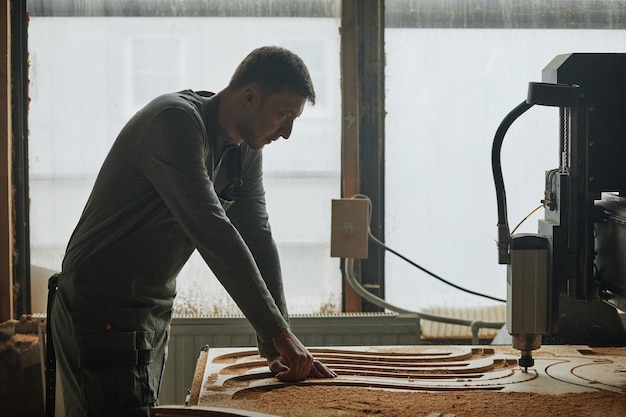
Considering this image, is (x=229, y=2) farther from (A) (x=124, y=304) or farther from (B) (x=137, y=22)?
(A) (x=124, y=304)

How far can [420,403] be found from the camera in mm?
1896

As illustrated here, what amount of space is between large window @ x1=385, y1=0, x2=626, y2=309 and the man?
1.35 meters

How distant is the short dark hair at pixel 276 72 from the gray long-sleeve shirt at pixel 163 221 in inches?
5.4

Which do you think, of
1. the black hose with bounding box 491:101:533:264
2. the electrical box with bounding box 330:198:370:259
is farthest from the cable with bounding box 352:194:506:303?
the black hose with bounding box 491:101:533:264

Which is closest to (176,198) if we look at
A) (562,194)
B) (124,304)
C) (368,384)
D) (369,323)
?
(124,304)

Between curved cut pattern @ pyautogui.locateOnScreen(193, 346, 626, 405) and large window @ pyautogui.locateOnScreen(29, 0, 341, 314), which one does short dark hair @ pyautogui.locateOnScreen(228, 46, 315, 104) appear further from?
large window @ pyautogui.locateOnScreen(29, 0, 341, 314)

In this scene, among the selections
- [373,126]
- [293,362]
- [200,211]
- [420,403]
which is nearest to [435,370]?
[420,403]

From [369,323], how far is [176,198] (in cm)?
156

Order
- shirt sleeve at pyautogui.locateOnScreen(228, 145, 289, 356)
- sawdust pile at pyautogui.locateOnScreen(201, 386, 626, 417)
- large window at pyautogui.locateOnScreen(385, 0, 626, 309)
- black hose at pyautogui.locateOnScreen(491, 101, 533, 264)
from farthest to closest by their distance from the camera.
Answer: large window at pyautogui.locateOnScreen(385, 0, 626, 309)
shirt sleeve at pyautogui.locateOnScreen(228, 145, 289, 356)
black hose at pyautogui.locateOnScreen(491, 101, 533, 264)
sawdust pile at pyautogui.locateOnScreen(201, 386, 626, 417)

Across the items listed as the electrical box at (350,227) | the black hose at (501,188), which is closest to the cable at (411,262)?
the electrical box at (350,227)

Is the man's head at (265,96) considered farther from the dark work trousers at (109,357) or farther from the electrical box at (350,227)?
the electrical box at (350,227)

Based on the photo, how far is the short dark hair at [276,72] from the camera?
6.98 ft

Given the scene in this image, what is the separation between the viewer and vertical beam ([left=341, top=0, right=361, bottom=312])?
3404 mm

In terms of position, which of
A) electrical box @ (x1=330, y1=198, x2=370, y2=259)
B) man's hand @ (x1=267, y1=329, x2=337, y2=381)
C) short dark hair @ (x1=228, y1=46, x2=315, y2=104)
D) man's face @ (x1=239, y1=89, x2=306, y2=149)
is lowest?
man's hand @ (x1=267, y1=329, x2=337, y2=381)
